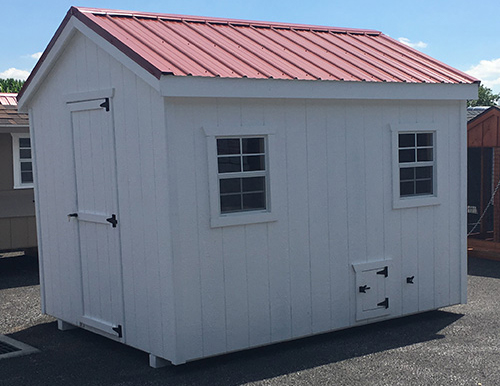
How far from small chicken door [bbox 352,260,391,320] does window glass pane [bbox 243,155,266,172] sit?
1.49 m

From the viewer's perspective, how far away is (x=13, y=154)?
485 inches

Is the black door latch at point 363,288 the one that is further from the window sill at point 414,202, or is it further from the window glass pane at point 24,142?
the window glass pane at point 24,142

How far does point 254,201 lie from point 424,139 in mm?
2291

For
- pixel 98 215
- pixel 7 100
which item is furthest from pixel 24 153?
pixel 98 215

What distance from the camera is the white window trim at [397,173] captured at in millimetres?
7703

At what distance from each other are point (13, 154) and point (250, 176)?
6.84 metres

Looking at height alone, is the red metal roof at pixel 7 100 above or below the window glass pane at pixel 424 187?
above

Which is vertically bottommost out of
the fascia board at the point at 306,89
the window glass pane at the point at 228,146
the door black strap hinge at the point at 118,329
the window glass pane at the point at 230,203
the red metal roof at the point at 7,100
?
the door black strap hinge at the point at 118,329

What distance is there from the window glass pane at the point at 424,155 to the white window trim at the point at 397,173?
6 cm

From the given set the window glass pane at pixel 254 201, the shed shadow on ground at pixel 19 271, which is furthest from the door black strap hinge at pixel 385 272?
the shed shadow on ground at pixel 19 271

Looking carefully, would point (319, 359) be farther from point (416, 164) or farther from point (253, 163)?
point (416, 164)

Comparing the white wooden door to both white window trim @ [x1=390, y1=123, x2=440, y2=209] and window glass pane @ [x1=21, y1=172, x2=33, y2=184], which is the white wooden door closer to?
white window trim @ [x1=390, y1=123, x2=440, y2=209]

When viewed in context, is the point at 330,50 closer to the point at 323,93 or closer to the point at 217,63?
the point at 323,93

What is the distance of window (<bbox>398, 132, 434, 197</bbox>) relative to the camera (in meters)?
7.86
